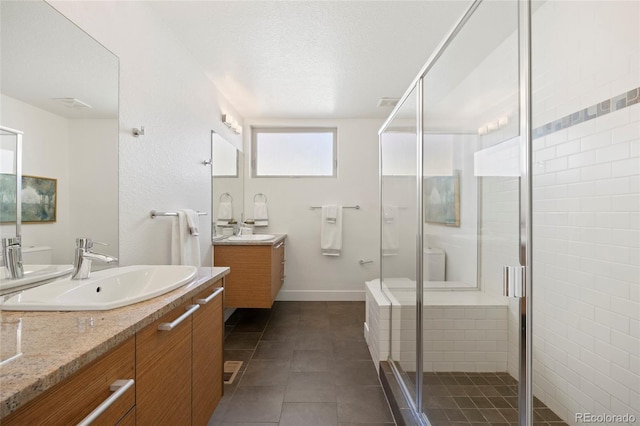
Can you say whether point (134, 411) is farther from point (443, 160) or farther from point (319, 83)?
point (319, 83)

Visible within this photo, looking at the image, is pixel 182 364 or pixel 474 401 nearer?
pixel 182 364

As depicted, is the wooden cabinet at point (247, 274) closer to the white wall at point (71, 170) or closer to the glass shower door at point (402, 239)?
the glass shower door at point (402, 239)

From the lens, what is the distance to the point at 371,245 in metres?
3.69

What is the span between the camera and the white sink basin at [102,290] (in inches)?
33.2

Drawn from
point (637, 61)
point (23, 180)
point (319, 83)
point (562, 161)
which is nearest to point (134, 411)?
point (23, 180)

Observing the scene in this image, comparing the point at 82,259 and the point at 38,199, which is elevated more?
the point at 38,199

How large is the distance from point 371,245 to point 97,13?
3179 mm

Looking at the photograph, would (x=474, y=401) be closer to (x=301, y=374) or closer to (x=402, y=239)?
(x=402, y=239)

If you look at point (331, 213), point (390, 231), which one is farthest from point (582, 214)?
point (331, 213)

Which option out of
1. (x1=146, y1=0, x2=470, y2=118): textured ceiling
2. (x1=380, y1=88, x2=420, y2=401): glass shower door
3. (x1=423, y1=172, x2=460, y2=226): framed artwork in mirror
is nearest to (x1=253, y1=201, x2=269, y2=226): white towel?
(x1=146, y1=0, x2=470, y2=118): textured ceiling

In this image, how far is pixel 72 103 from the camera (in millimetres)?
1168

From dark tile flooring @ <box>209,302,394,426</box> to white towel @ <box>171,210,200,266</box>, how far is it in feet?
2.81

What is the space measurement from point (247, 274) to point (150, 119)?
1533 mm

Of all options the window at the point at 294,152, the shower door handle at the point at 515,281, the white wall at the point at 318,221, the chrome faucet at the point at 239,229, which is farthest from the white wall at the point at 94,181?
the window at the point at 294,152
